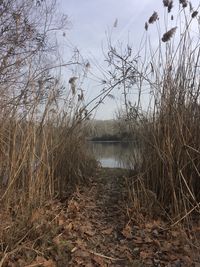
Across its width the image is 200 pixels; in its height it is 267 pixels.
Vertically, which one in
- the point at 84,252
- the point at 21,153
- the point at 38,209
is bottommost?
the point at 84,252

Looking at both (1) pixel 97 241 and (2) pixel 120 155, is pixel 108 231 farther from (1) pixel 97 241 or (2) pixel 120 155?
(2) pixel 120 155

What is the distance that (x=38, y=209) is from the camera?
139 inches

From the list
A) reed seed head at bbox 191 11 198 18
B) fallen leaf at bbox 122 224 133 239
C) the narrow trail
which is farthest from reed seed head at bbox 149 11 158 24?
fallen leaf at bbox 122 224 133 239

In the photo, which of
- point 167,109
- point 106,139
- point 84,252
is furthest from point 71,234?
point 106,139

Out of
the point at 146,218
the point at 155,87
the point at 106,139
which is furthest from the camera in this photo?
the point at 106,139

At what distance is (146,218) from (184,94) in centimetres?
130

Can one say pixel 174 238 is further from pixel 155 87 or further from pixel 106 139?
pixel 106 139

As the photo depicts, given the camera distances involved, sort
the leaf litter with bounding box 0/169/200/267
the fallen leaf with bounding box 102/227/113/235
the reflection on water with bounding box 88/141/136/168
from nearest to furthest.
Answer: the leaf litter with bounding box 0/169/200/267 < the fallen leaf with bounding box 102/227/113/235 < the reflection on water with bounding box 88/141/136/168

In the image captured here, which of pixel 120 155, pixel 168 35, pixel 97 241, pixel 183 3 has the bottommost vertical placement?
pixel 97 241

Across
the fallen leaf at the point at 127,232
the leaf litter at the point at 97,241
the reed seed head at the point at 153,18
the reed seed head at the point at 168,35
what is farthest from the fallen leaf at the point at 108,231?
the reed seed head at the point at 153,18

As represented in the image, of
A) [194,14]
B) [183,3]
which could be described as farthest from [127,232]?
[183,3]

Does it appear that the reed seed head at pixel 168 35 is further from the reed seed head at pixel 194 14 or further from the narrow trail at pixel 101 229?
the narrow trail at pixel 101 229

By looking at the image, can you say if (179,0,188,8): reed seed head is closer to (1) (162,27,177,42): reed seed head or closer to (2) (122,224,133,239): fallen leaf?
(1) (162,27,177,42): reed seed head

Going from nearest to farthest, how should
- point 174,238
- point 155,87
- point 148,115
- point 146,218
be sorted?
point 174,238 → point 146,218 → point 155,87 → point 148,115
